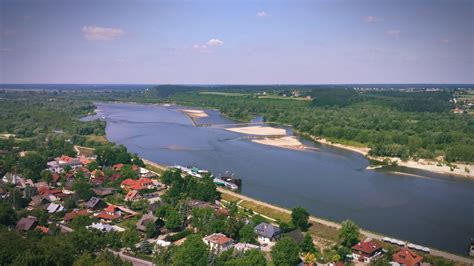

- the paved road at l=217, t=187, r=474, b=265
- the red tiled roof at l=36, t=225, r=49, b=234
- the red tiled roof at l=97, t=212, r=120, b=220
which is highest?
the red tiled roof at l=36, t=225, r=49, b=234

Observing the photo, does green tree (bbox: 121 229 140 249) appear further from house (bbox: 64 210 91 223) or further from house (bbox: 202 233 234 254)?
house (bbox: 64 210 91 223)

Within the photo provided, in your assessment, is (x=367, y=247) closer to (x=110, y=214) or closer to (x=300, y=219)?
(x=300, y=219)

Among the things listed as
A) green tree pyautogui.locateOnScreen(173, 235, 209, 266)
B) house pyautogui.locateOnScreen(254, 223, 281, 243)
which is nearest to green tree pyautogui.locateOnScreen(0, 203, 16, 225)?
green tree pyautogui.locateOnScreen(173, 235, 209, 266)

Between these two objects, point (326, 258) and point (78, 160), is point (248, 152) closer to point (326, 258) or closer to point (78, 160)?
point (78, 160)

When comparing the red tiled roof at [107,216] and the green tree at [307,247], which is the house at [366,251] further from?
the red tiled roof at [107,216]

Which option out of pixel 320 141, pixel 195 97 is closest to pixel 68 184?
pixel 320 141
